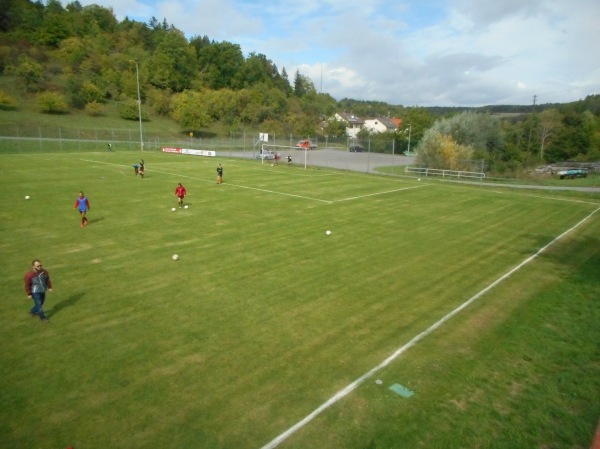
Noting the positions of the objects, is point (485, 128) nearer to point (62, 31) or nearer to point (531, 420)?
point (531, 420)

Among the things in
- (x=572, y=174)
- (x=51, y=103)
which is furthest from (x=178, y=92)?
(x=572, y=174)

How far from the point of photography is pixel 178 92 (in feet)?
366

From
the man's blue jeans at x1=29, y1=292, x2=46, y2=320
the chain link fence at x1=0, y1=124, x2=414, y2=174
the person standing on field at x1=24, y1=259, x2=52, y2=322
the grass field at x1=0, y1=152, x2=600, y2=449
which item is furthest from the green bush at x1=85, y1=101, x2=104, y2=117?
the man's blue jeans at x1=29, y1=292, x2=46, y2=320

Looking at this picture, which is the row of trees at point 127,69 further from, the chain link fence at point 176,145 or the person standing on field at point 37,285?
the person standing on field at point 37,285

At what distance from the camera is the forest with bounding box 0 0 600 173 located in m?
77.9

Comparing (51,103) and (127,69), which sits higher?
(127,69)

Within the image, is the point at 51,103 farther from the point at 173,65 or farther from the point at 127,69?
the point at 173,65

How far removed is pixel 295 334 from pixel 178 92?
11440 cm

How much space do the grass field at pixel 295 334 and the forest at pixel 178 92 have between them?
36.8 m

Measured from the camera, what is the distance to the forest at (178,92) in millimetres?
77938

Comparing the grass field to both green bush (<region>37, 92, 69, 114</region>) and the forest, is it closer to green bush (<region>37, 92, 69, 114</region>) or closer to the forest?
the forest

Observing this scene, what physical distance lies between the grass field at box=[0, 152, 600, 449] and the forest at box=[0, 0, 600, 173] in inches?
1450

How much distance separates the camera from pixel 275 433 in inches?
256

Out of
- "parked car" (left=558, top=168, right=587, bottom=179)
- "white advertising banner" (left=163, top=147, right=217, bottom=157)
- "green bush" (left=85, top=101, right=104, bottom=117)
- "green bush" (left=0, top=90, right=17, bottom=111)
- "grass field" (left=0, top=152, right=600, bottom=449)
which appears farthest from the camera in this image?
"green bush" (left=85, top=101, right=104, bottom=117)
